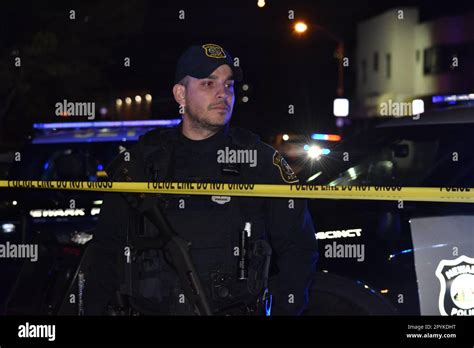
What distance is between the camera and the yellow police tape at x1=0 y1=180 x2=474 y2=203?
426cm

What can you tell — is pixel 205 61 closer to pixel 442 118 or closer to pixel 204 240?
pixel 204 240

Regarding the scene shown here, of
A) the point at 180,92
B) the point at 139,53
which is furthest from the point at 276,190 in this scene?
the point at 139,53

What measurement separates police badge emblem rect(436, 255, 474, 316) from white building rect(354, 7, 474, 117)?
Answer: 37646mm

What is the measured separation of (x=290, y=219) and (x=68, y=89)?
13419 millimetres

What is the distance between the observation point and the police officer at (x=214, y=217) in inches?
168

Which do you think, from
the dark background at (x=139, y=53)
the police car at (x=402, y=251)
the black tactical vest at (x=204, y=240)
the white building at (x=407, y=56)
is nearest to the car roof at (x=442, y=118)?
the police car at (x=402, y=251)

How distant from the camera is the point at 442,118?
17.9ft

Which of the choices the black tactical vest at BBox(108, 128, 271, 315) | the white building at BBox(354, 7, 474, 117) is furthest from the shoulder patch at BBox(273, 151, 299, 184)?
the white building at BBox(354, 7, 474, 117)

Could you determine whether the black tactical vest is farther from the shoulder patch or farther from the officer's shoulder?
the shoulder patch

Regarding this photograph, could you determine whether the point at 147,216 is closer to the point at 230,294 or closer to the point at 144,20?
the point at 230,294

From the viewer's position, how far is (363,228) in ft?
15.8

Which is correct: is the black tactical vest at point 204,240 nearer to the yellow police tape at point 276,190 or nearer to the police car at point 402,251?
the yellow police tape at point 276,190

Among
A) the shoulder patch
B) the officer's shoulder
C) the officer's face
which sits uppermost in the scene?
the officer's face

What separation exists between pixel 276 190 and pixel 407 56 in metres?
64.8
